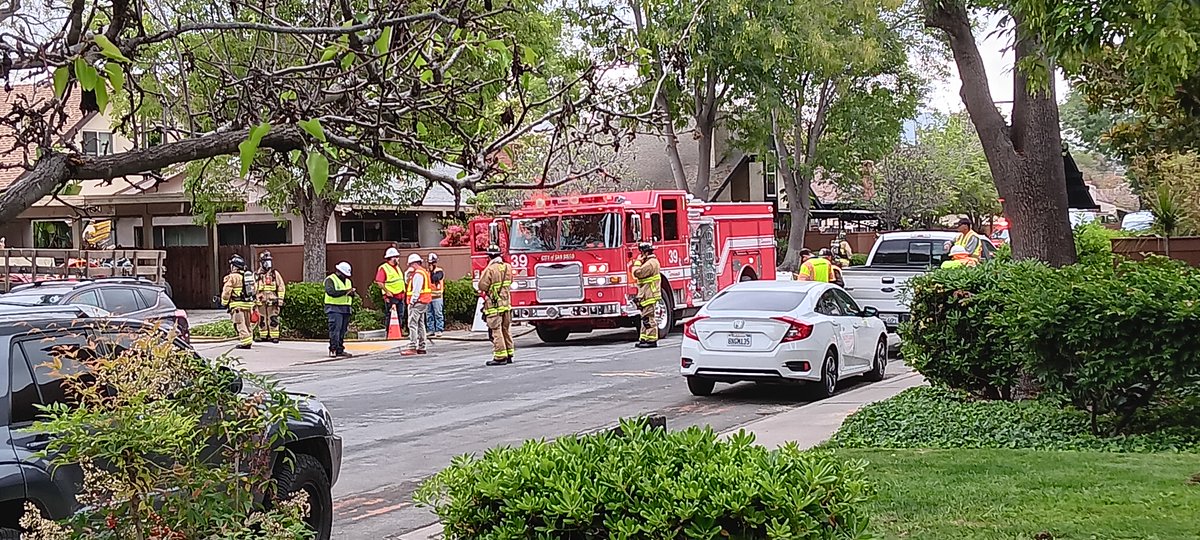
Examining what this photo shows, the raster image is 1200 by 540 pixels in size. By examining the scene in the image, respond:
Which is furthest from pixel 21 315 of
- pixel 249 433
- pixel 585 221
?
pixel 585 221

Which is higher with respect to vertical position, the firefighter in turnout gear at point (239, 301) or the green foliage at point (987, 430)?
the firefighter in turnout gear at point (239, 301)

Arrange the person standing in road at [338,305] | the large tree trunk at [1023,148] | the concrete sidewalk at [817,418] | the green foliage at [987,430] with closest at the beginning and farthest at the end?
the green foliage at [987,430], the concrete sidewalk at [817,418], the large tree trunk at [1023,148], the person standing in road at [338,305]

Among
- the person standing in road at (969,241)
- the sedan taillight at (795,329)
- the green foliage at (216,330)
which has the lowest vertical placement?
→ the green foliage at (216,330)

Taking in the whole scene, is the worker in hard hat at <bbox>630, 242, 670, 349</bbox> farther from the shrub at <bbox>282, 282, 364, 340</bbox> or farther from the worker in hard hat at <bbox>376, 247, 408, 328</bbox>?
the shrub at <bbox>282, 282, 364, 340</bbox>

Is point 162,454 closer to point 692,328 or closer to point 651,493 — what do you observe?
point 651,493

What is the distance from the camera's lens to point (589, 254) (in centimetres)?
2328

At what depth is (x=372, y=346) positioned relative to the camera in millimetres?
24641

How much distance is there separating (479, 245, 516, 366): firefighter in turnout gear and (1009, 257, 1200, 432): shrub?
422 inches

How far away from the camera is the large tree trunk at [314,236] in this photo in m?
27.7

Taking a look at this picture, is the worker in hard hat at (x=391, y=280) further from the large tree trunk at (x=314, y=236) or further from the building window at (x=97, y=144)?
the building window at (x=97, y=144)

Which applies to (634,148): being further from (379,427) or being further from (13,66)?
(13,66)

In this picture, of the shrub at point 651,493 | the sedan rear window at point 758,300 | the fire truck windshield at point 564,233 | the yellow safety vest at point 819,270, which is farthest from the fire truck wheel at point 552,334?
the shrub at point 651,493

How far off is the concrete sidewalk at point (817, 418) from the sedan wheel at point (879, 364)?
466 mm

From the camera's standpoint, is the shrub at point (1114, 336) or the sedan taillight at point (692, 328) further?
the sedan taillight at point (692, 328)
